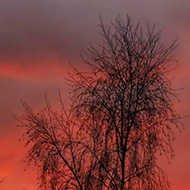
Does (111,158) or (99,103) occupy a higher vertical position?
Answer: (99,103)

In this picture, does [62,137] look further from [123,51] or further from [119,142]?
[123,51]

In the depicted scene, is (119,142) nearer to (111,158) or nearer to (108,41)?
(111,158)

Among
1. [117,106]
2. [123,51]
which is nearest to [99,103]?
[117,106]

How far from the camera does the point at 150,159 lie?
2159 cm

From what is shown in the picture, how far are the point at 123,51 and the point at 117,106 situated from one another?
2089 millimetres

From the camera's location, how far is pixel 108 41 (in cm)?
2331

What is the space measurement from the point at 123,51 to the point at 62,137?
3.77 meters

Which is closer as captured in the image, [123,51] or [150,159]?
[150,159]

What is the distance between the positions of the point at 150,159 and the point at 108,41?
4.67 meters

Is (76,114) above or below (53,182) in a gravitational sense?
above

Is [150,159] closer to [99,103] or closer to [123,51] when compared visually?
[99,103]

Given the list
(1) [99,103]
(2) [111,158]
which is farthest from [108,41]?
(2) [111,158]

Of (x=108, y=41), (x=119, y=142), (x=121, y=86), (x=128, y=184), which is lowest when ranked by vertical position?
(x=128, y=184)

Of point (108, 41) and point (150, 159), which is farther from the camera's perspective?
point (108, 41)
